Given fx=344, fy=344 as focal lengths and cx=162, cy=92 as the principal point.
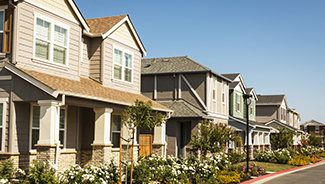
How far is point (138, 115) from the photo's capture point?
12.4 m

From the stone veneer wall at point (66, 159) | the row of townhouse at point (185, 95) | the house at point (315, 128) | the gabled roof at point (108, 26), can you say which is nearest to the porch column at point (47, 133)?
the stone veneer wall at point (66, 159)

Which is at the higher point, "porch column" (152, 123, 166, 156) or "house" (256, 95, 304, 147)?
"house" (256, 95, 304, 147)

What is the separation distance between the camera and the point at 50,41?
15070mm

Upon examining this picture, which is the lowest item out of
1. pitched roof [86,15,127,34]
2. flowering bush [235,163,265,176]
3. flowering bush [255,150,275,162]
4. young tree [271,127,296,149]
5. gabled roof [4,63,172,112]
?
flowering bush [255,150,275,162]

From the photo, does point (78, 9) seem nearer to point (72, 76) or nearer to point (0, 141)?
point (72, 76)

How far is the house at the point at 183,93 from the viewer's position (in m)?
26.3

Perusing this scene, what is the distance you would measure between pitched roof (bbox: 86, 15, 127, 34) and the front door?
7.59 metres

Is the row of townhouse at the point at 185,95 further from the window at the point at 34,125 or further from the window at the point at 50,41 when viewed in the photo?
the window at the point at 34,125

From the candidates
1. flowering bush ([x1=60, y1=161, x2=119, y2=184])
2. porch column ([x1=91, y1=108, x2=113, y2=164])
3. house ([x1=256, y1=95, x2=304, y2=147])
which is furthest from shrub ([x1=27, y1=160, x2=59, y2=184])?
house ([x1=256, y1=95, x2=304, y2=147])

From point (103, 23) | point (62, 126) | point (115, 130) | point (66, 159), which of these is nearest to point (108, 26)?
point (103, 23)

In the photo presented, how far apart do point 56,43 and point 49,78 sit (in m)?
2.14

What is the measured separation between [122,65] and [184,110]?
8.58m

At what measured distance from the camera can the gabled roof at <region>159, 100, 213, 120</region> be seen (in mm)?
25812

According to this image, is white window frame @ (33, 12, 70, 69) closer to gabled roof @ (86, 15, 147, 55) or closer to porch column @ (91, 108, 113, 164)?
gabled roof @ (86, 15, 147, 55)
